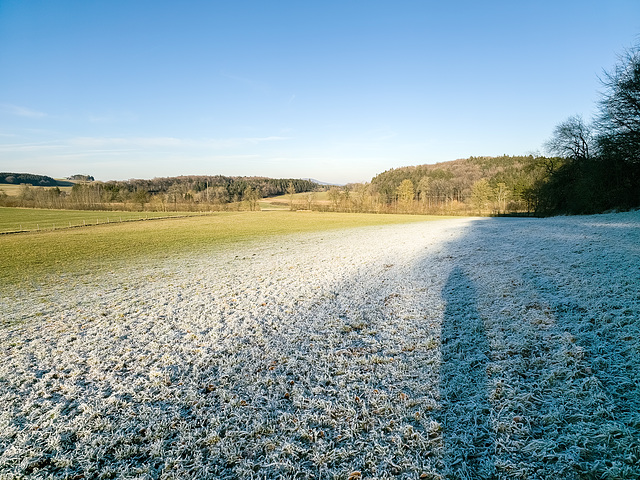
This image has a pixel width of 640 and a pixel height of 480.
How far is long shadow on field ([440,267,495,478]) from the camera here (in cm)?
409

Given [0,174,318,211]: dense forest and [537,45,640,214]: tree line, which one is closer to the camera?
[537,45,640,214]: tree line

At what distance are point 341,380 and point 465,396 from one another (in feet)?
7.26

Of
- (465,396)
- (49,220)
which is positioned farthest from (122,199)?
(465,396)

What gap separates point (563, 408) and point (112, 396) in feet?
25.2

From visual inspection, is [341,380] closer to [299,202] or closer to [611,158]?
[611,158]

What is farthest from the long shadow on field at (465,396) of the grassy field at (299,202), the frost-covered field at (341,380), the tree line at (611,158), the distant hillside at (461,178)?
the grassy field at (299,202)

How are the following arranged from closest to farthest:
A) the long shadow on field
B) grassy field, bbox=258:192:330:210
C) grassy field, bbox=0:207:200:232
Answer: the long shadow on field < grassy field, bbox=0:207:200:232 < grassy field, bbox=258:192:330:210

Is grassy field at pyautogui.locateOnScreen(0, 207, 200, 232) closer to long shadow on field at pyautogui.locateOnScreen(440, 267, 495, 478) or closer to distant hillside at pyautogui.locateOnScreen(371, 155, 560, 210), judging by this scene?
long shadow on field at pyautogui.locateOnScreen(440, 267, 495, 478)

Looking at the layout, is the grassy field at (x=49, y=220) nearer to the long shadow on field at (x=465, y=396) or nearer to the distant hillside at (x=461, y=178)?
the long shadow on field at (x=465, y=396)

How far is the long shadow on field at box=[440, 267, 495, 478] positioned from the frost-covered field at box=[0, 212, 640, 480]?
0.03 m

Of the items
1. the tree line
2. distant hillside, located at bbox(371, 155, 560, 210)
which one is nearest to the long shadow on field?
the tree line

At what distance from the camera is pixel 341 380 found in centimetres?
621

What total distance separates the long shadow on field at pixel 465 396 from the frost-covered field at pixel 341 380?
26 millimetres

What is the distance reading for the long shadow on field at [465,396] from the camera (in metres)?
4.09
